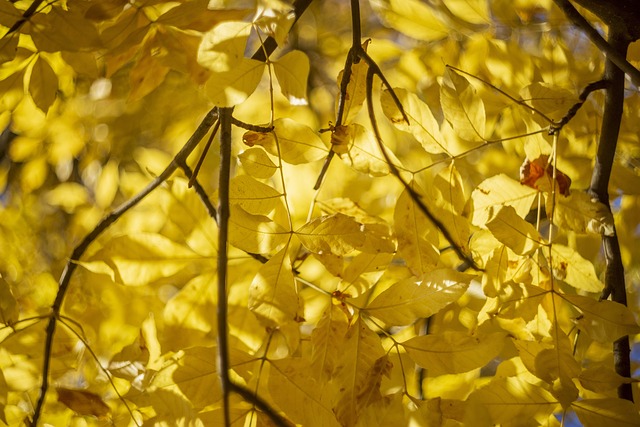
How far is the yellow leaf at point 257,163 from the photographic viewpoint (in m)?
0.68

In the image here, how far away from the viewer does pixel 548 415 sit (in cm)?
74

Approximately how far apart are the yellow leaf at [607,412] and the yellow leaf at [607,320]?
0.25 feet

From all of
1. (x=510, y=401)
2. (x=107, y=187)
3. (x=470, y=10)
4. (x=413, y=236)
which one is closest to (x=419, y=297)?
(x=413, y=236)

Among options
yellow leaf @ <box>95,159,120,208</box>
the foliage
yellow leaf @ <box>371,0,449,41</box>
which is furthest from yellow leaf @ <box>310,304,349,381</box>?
yellow leaf @ <box>95,159,120,208</box>

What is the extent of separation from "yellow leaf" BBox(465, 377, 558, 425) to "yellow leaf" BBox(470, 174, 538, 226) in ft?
0.63

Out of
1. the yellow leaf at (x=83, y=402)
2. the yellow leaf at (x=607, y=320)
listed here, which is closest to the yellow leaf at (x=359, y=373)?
the yellow leaf at (x=607, y=320)

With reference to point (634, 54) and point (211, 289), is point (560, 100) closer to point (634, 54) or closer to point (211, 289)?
point (634, 54)

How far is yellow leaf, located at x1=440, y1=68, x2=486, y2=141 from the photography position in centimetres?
68

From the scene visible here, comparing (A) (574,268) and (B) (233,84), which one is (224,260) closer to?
(B) (233,84)

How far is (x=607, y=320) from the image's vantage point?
67 cm

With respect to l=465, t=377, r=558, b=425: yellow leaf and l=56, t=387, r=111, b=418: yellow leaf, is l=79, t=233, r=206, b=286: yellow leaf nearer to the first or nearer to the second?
l=56, t=387, r=111, b=418: yellow leaf

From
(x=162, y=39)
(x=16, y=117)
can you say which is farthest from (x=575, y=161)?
(x=16, y=117)

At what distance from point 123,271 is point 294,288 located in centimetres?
25

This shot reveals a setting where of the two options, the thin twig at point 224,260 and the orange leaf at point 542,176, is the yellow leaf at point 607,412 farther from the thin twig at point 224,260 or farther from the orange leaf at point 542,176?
the thin twig at point 224,260
